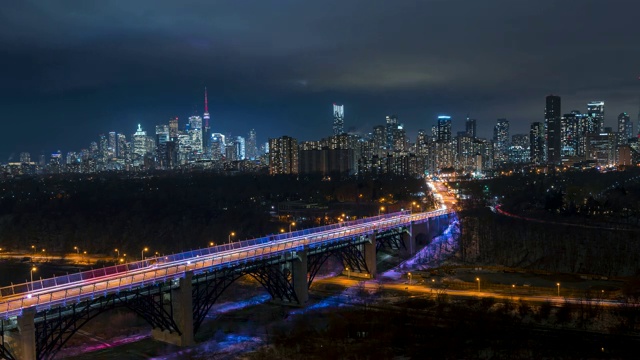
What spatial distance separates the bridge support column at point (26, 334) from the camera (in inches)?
1029

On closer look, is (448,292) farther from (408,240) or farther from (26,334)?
(26,334)

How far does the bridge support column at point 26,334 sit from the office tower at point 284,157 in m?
168

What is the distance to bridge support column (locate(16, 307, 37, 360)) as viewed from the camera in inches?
1029

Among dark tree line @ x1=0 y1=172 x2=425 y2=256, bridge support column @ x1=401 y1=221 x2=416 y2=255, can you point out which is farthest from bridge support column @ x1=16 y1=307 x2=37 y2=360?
dark tree line @ x1=0 y1=172 x2=425 y2=256

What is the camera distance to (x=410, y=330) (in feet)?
117

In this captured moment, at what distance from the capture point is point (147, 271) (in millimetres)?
32750

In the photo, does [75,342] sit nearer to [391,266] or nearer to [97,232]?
[391,266]

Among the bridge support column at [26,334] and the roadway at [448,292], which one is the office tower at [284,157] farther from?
the bridge support column at [26,334]

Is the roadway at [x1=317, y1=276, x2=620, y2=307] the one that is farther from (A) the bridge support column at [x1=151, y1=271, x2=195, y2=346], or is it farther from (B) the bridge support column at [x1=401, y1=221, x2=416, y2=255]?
(A) the bridge support column at [x1=151, y1=271, x2=195, y2=346]

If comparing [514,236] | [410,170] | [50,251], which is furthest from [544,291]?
[410,170]

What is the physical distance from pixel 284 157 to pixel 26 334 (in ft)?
558

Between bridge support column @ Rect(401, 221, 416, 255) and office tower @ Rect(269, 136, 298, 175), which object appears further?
office tower @ Rect(269, 136, 298, 175)

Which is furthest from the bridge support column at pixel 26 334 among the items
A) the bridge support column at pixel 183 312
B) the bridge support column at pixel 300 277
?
the bridge support column at pixel 300 277

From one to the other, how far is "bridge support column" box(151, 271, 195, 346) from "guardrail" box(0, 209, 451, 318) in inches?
29.6
